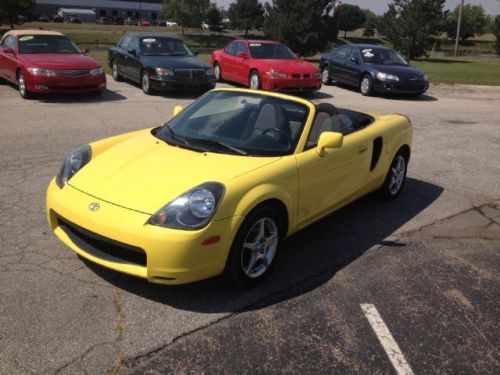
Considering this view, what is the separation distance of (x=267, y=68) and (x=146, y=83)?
3.27m

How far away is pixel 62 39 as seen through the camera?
1288 cm

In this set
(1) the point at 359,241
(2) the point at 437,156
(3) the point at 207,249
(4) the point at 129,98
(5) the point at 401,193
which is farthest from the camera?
(4) the point at 129,98

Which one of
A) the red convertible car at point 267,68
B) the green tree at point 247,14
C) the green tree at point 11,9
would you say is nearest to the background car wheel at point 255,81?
the red convertible car at point 267,68

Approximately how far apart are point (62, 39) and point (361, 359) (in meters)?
12.1

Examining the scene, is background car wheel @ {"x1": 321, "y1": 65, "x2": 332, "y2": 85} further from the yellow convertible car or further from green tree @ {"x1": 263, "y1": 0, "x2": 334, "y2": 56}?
green tree @ {"x1": 263, "y1": 0, "x2": 334, "y2": 56}

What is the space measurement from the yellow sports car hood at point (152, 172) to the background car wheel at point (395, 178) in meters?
2.30

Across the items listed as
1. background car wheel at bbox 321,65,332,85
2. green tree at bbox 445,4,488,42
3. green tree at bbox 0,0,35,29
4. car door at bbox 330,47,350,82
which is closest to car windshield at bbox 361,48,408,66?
car door at bbox 330,47,350,82

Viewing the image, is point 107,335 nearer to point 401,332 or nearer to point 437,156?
point 401,332

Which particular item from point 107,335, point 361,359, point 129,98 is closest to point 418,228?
point 361,359

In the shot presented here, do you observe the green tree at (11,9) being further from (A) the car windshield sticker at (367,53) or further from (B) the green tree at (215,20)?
(A) the car windshield sticker at (367,53)

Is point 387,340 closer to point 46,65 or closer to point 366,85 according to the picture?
point 46,65

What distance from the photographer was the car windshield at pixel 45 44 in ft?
40.1

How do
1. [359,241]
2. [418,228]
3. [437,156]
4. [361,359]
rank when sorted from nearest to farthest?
[361,359]
[359,241]
[418,228]
[437,156]

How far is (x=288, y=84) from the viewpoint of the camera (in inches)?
547
